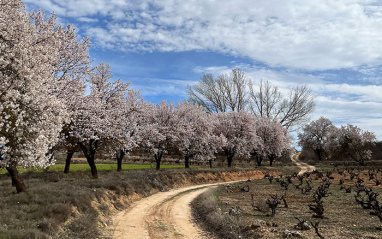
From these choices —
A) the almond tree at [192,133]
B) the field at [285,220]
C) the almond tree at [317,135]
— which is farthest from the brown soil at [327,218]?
the almond tree at [317,135]

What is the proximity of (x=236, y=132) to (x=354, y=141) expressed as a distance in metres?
35.7

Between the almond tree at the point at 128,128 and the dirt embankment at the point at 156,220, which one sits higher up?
the almond tree at the point at 128,128

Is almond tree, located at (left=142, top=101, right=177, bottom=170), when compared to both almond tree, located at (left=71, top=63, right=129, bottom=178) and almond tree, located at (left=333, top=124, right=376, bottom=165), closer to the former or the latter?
almond tree, located at (left=71, top=63, right=129, bottom=178)

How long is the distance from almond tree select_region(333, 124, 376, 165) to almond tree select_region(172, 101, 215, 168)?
43841mm

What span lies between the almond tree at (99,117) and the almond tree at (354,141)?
211 ft

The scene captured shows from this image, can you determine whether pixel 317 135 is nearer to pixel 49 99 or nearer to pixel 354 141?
pixel 354 141

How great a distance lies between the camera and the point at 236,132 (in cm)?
5719

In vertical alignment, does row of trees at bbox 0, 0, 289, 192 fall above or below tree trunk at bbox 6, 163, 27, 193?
above

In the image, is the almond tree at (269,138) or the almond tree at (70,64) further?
the almond tree at (269,138)

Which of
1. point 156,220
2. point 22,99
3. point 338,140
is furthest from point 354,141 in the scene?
point 22,99

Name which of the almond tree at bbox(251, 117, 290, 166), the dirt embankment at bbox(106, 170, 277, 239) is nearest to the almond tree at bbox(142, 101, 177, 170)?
the dirt embankment at bbox(106, 170, 277, 239)

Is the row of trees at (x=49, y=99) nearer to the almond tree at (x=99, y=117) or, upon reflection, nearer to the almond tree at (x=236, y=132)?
the almond tree at (x=99, y=117)

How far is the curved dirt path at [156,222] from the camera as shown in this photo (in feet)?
41.1

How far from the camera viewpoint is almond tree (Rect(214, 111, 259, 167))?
5466 centimetres
